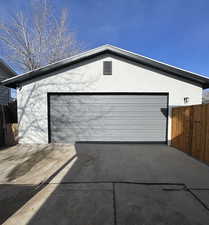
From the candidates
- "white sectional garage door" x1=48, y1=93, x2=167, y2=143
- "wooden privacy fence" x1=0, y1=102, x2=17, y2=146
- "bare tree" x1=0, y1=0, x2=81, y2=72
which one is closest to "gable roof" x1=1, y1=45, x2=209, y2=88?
"white sectional garage door" x1=48, y1=93, x2=167, y2=143

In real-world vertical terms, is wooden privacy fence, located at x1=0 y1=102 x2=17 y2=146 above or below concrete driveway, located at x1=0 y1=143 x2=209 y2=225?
above

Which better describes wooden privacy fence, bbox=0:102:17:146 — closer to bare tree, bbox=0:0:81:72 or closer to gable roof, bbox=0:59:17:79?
gable roof, bbox=0:59:17:79

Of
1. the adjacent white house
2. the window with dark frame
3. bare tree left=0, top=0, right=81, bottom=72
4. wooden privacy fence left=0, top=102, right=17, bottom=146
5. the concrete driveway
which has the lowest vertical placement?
the concrete driveway

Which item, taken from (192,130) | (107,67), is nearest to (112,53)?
(107,67)

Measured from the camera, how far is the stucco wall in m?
5.58

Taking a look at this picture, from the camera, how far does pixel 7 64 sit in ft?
31.0

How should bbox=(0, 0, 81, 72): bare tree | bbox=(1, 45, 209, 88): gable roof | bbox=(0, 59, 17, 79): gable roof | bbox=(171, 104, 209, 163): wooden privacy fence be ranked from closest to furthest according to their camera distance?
1. bbox=(171, 104, 209, 163): wooden privacy fence
2. bbox=(1, 45, 209, 88): gable roof
3. bbox=(0, 0, 81, 72): bare tree
4. bbox=(0, 59, 17, 79): gable roof

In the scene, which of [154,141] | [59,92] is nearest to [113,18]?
[59,92]

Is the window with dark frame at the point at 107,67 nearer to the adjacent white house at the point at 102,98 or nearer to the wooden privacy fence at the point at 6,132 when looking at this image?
the adjacent white house at the point at 102,98

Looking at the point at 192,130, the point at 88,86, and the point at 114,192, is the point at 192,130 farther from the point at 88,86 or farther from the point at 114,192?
the point at 88,86

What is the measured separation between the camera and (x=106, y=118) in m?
5.81

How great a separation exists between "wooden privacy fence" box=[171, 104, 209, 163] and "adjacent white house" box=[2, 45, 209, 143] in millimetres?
601

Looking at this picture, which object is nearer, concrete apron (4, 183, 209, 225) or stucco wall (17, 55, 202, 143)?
concrete apron (4, 183, 209, 225)

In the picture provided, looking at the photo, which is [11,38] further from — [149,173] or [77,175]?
[149,173]
